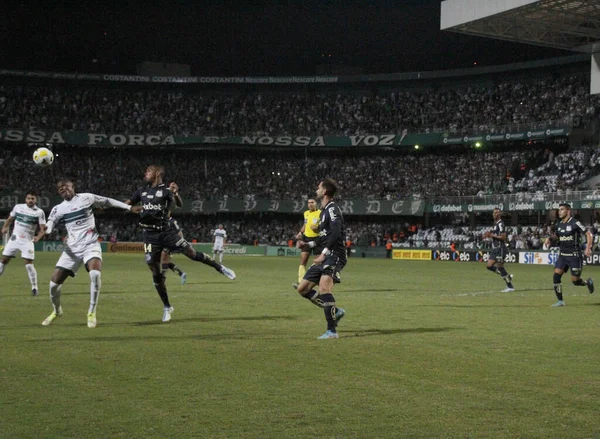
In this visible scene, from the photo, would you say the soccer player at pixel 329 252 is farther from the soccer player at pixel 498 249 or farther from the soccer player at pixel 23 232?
the soccer player at pixel 498 249

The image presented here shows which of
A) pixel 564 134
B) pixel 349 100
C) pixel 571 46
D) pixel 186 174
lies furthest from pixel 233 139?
pixel 571 46

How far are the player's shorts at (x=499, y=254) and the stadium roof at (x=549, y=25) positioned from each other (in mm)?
18826

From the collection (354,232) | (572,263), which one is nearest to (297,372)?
(572,263)

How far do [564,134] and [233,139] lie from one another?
29.1 metres

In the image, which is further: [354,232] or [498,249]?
[354,232]

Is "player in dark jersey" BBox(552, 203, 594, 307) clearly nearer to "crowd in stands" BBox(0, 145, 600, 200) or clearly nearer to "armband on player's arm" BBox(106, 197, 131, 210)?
"armband on player's arm" BBox(106, 197, 131, 210)

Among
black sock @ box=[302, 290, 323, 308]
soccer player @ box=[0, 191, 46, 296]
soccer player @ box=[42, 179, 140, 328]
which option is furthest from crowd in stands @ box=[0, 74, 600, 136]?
soccer player @ box=[42, 179, 140, 328]

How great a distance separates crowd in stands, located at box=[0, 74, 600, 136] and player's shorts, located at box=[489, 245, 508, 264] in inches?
1750

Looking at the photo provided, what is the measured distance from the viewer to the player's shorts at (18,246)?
19.5 metres

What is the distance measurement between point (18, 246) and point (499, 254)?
1354 cm

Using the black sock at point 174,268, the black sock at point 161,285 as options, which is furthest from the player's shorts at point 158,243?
the black sock at point 174,268

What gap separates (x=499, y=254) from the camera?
2383 centimetres

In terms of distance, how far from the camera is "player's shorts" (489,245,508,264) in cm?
2367

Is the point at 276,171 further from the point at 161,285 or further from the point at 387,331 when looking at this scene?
the point at 387,331
